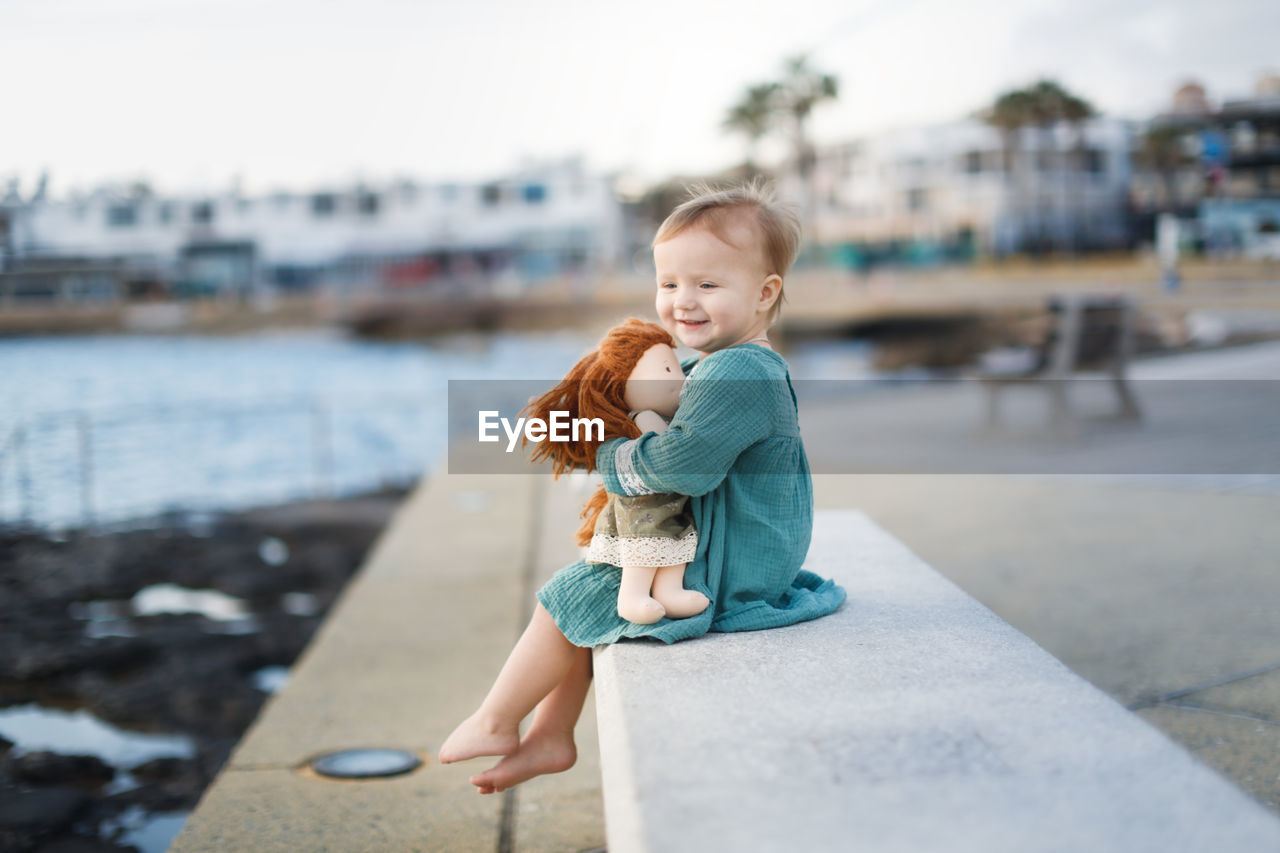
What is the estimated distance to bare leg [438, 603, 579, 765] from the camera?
2227 millimetres

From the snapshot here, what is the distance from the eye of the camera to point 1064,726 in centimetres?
158

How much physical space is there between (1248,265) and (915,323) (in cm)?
1139

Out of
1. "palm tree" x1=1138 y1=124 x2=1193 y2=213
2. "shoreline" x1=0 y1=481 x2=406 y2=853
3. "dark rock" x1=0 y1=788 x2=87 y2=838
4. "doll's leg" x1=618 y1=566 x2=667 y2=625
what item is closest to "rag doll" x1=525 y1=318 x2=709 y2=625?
"doll's leg" x1=618 y1=566 x2=667 y2=625

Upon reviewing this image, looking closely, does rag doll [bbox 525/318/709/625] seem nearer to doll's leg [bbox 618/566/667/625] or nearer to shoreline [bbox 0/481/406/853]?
doll's leg [bbox 618/566/667/625]

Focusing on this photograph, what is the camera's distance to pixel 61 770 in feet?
11.4

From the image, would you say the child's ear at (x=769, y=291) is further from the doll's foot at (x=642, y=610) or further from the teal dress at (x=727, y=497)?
the doll's foot at (x=642, y=610)

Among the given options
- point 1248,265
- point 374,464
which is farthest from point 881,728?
point 1248,265

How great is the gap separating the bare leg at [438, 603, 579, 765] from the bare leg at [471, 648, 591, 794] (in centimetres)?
5

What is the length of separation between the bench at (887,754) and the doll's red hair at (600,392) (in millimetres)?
413

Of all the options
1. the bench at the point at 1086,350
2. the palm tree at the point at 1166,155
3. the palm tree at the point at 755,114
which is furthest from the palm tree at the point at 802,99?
the bench at the point at 1086,350

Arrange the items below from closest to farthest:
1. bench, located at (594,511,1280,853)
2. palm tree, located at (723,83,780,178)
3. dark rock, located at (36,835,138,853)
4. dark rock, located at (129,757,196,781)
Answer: bench, located at (594,511,1280,853) → dark rock, located at (36,835,138,853) → dark rock, located at (129,757,196,781) → palm tree, located at (723,83,780,178)

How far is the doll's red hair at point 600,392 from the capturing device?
2.16m

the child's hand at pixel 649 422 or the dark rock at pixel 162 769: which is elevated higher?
the child's hand at pixel 649 422

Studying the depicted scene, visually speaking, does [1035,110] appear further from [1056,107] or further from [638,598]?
[638,598]
